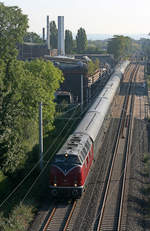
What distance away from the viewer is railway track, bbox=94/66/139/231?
16.0 m

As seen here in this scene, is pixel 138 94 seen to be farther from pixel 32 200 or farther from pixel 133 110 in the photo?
pixel 32 200

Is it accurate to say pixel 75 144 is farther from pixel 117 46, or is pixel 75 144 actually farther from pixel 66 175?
pixel 117 46

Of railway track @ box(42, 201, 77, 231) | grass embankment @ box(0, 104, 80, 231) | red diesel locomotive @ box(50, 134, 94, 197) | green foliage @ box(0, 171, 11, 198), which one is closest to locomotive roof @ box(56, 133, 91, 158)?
red diesel locomotive @ box(50, 134, 94, 197)

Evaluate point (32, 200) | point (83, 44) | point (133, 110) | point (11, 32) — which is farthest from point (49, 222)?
point (83, 44)

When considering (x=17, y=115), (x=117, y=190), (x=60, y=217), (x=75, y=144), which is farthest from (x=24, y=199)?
(x=17, y=115)

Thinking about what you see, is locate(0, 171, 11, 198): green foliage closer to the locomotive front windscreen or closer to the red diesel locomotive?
the red diesel locomotive

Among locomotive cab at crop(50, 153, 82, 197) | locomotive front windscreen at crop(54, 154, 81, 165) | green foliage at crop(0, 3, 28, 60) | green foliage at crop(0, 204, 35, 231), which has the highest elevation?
green foliage at crop(0, 3, 28, 60)

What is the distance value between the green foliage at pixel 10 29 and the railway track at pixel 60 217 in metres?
11.6

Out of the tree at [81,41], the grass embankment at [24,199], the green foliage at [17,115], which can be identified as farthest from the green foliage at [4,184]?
the tree at [81,41]

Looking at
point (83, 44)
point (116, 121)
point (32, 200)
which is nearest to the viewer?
point (32, 200)

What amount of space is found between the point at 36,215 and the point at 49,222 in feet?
3.94

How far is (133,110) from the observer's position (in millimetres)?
46062

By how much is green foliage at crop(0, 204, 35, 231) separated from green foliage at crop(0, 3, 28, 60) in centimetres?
1124

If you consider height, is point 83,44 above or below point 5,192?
above
